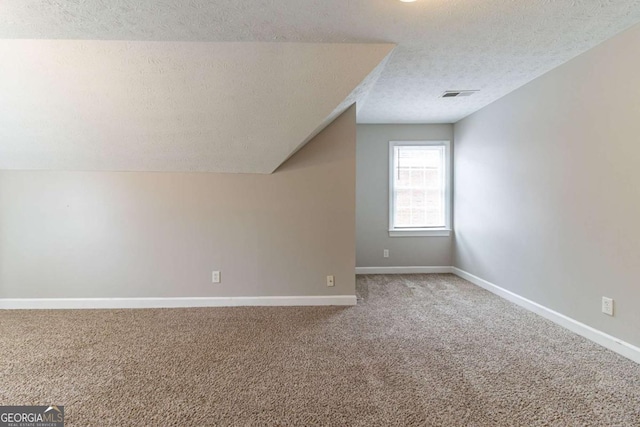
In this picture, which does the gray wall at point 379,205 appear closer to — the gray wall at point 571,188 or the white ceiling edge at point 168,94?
the gray wall at point 571,188

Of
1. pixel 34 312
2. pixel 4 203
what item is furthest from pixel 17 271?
pixel 4 203

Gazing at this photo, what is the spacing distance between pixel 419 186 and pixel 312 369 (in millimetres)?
3431

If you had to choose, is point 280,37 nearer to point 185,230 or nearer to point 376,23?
point 376,23

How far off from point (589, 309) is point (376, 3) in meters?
2.82

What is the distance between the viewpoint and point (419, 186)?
4602 millimetres

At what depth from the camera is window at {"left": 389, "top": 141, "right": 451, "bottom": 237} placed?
15.0 ft

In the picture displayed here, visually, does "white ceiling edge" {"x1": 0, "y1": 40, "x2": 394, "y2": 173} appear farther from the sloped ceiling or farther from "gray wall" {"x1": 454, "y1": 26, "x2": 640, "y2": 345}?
"gray wall" {"x1": 454, "y1": 26, "x2": 640, "y2": 345}

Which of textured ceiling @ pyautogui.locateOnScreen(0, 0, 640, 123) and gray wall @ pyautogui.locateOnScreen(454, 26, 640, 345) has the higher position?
textured ceiling @ pyautogui.locateOnScreen(0, 0, 640, 123)

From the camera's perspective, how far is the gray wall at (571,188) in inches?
83.8

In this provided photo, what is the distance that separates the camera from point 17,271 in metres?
3.04

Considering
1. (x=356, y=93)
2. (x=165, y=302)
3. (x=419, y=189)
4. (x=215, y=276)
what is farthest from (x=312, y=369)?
(x=419, y=189)

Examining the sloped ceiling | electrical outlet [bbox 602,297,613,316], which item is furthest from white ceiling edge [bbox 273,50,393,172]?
electrical outlet [bbox 602,297,613,316]

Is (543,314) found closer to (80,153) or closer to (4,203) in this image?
(80,153)

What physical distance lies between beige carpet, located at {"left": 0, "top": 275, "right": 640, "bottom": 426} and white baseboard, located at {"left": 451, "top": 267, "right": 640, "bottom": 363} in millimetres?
88
